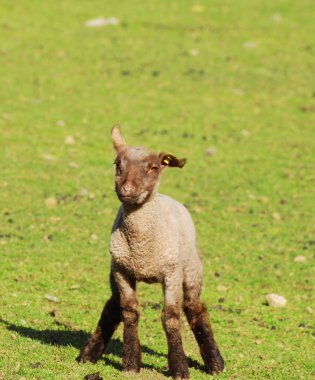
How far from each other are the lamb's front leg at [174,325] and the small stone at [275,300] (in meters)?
4.14

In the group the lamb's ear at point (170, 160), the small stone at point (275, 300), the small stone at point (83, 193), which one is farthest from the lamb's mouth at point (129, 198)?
the small stone at point (83, 193)

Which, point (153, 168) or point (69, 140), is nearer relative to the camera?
point (153, 168)

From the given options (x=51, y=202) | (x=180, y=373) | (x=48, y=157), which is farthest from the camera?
(x=48, y=157)

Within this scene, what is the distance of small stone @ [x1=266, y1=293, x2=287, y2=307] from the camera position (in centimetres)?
1371

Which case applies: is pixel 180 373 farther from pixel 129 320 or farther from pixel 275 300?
pixel 275 300

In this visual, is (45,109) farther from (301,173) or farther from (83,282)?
(83,282)

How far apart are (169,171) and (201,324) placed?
939 centimetres

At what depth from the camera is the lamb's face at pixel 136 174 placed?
9.13m

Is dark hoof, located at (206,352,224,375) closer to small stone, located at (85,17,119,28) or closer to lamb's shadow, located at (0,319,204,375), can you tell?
lamb's shadow, located at (0,319,204,375)

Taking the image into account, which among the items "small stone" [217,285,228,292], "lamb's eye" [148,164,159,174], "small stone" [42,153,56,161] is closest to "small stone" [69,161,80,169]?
"small stone" [42,153,56,161]

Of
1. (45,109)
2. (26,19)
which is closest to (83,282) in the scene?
(45,109)

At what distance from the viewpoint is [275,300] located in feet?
45.0

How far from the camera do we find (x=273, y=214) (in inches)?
696

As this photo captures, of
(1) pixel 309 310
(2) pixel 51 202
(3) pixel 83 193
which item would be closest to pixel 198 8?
(3) pixel 83 193
